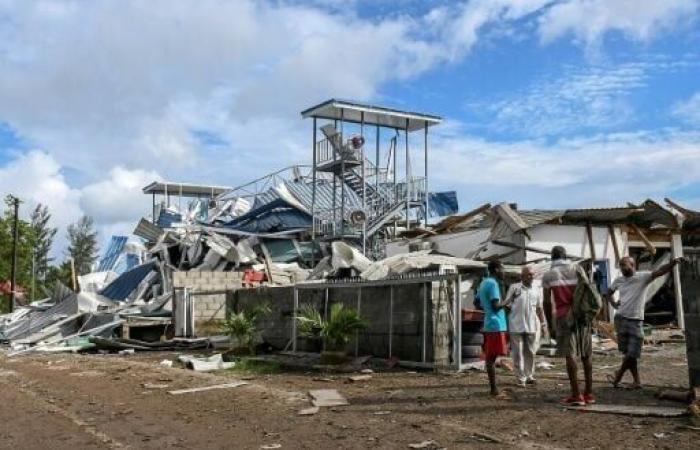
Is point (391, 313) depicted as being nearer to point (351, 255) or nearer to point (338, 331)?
point (338, 331)

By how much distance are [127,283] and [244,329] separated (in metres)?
16.8

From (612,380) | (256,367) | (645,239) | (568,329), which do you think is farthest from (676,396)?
(645,239)

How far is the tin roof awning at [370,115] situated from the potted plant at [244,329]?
15.6 m

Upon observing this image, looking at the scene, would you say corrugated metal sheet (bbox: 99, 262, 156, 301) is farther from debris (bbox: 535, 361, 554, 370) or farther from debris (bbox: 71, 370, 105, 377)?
debris (bbox: 535, 361, 554, 370)

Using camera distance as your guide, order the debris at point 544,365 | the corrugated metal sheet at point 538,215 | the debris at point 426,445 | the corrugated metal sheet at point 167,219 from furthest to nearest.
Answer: the corrugated metal sheet at point 167,219 < the corrugated metal sheet at point 538,215 < the debris at point 544,365 < the debris at point 426,445

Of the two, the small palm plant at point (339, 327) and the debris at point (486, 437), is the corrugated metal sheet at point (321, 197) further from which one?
the debris at point (486, 437)

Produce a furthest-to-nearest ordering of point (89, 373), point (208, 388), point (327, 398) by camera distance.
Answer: point (89, 373) → point (208, 388) → point (327, 398)

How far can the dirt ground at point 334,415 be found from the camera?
23.8 ft

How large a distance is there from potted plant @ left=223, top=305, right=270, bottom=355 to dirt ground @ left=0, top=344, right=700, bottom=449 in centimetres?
325

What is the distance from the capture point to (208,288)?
84.5 ft

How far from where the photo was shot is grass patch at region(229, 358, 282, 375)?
558 inches

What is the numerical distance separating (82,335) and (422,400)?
62.4 feet

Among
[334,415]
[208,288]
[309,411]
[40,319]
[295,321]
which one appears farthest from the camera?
[40,319]

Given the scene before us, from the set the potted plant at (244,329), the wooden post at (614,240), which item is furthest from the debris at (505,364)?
the wooden post at (614,240)
